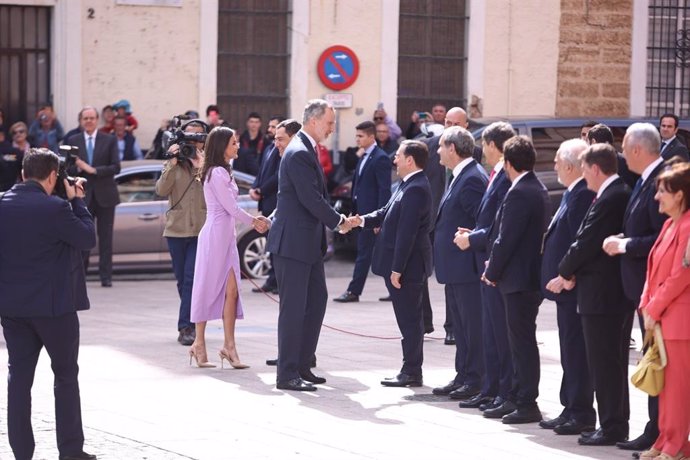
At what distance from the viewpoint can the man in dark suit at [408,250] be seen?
11406 millimetres

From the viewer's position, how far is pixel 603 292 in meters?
9.26

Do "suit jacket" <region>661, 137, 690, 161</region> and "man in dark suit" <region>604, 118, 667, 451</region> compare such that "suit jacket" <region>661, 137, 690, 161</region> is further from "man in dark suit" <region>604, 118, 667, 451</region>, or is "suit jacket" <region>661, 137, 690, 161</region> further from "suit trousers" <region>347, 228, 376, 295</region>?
"man in dark suit" <region>604, 118, 667, 451</region>

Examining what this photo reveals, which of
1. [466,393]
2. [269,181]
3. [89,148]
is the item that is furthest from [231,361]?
[89,148]

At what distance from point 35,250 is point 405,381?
3.90 metres

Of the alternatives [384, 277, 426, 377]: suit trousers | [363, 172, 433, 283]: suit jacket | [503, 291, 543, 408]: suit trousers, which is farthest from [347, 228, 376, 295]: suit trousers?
[503, 291, 543, 408]: suit trousers

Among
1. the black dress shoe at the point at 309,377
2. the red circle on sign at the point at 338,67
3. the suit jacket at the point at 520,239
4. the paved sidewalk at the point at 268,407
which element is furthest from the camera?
the red circle on sign at the point at 338,67

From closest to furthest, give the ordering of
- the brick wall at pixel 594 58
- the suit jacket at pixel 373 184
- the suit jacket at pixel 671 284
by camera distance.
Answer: the suit jacket at pixel 671 284
the suit jacket at pixel 373 184
the brick wall at pixel 594 58

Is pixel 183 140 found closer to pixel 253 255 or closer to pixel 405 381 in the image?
pixel 405 381

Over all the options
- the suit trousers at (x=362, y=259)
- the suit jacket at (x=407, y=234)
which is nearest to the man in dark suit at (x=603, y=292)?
the suit jacket at (x=407, y=234)

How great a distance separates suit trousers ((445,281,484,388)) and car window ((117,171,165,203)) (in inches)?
338

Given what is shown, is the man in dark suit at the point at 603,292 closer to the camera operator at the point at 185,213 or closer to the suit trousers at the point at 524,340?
the suit trousers at the point at 524,340

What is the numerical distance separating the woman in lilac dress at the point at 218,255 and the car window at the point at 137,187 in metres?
6.82

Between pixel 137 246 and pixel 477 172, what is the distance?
8.71m

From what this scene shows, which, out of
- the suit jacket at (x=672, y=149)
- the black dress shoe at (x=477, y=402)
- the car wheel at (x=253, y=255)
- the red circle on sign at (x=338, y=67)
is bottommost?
the black dress shoe at (x=477, y=402)
